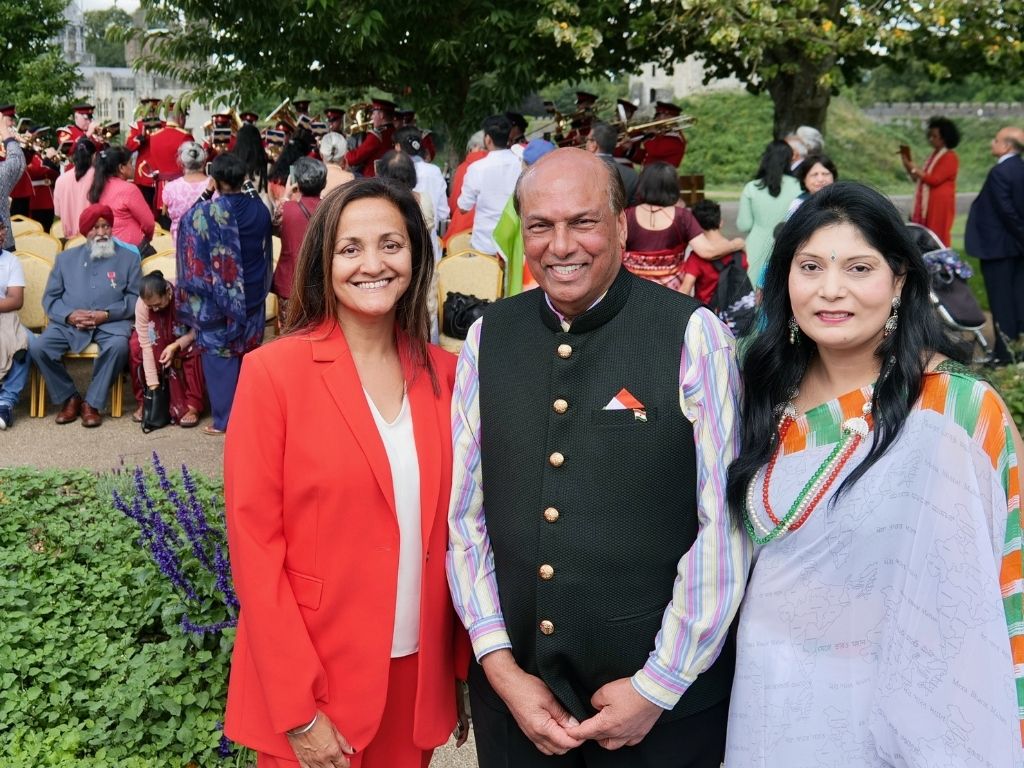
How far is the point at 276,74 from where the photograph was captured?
41.4 feet

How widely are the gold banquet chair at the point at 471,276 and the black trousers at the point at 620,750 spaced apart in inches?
197

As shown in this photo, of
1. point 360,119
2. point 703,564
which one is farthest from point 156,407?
point 360,119

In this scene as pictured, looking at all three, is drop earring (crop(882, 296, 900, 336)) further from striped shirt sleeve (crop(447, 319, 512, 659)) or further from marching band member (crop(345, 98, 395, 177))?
marching band member (crop(345, 98, 395, 177))

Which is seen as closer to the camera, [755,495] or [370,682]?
[755,495]

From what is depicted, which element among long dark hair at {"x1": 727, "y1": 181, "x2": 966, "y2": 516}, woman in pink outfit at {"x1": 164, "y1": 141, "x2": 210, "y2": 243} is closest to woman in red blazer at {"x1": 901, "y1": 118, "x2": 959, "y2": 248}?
woman in pink outfit at {"x1": 164, "y1": 141, "x2": 210, "y2": 243}

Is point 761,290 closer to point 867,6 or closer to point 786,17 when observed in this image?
point 786,17

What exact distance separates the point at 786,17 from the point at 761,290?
806 centimetres

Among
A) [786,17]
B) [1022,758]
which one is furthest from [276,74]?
[1022,758]

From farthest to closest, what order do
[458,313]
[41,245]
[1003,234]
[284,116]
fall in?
[284,116] → [1003,234] → [41,245] → [458,313]

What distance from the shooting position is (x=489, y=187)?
8180 millimetres

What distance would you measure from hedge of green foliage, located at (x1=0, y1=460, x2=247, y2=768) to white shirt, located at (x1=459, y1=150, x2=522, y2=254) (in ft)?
14.1

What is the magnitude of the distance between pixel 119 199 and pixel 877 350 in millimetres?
7482

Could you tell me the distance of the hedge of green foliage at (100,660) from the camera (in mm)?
3221

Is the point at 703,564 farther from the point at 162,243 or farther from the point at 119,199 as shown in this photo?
the point at 119,199
